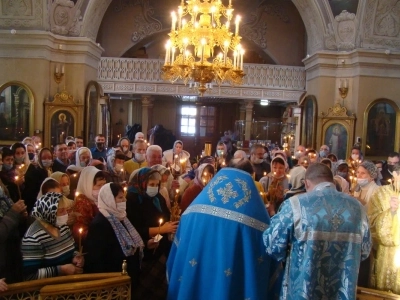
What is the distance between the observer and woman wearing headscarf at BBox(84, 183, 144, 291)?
3.37 meters

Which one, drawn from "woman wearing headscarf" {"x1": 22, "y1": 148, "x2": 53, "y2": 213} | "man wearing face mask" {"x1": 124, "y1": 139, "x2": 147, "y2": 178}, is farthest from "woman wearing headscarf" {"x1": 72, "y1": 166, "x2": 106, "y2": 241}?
"man wearing face mask" {"x1": 124, "y1": 139, "x2": 147, "y2": 178}

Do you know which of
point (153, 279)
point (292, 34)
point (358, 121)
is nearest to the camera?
point (153, 279)

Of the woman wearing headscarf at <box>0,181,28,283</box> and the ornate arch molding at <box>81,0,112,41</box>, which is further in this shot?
the ornate arch molding at <box>81,0,112,41</box>

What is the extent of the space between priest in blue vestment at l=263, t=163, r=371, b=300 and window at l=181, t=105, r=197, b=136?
705 inches

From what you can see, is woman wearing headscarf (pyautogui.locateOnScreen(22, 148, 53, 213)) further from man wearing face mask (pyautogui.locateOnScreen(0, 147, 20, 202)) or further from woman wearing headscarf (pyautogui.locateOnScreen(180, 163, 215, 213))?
woman wearing headscarf (pyautogui.locateOnScreen(180, 163, 215, 213))

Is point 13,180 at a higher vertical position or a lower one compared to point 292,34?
lower

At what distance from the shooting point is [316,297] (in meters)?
2.90

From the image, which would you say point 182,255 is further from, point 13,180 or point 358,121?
point 358,121

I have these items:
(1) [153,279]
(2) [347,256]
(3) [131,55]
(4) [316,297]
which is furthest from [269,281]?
(3) [131,55]

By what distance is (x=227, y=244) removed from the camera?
10.1 feet

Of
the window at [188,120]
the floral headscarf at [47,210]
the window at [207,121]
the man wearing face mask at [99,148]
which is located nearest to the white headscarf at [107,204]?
the floral headscarf at [47,210]

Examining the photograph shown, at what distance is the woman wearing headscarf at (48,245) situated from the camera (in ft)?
9.97

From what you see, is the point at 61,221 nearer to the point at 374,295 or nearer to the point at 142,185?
the point at 142,185

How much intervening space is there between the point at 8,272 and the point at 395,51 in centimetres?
1194
